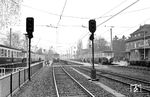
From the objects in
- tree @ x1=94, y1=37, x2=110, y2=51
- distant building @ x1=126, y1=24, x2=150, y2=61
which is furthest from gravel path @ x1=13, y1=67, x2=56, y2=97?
tree @ x1=94, y1=37, x2=110, y2=51

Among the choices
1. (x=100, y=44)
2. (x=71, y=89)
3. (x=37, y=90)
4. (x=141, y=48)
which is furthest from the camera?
(x=100, y=44)

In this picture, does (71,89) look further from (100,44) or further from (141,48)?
(100,44)

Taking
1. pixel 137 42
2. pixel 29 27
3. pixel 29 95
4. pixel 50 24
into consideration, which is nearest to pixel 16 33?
pixel 137 42

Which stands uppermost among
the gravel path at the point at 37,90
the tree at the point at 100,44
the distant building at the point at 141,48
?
the tree at the point at 100,44

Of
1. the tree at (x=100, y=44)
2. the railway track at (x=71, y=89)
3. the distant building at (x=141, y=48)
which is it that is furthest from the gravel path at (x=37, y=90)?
the tree at (x=100, y=44)

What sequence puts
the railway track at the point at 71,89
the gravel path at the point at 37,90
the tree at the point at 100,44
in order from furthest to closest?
the tree at the point at 100,44, the gravel path at the point at 37,90, the railway track at the point at 71,89

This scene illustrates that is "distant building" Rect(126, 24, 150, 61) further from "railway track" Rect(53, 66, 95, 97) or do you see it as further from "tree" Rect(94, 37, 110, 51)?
"tree" Rect(94, 37, 110, 51)

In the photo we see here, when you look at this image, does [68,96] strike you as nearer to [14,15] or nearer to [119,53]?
[14,15]

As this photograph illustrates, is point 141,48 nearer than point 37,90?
No

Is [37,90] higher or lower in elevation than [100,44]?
lower

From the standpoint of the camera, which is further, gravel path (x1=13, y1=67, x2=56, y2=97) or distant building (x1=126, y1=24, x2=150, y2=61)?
distant building (x1=126, y1=24, x2=150, y2=61)

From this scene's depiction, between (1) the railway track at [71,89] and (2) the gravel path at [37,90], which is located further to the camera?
(2) the gravel path at [37,90]

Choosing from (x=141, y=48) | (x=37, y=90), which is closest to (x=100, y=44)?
(x=141, y=48)

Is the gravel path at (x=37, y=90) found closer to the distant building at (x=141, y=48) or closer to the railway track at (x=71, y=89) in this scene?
the railway track at (x=71, y=89)
